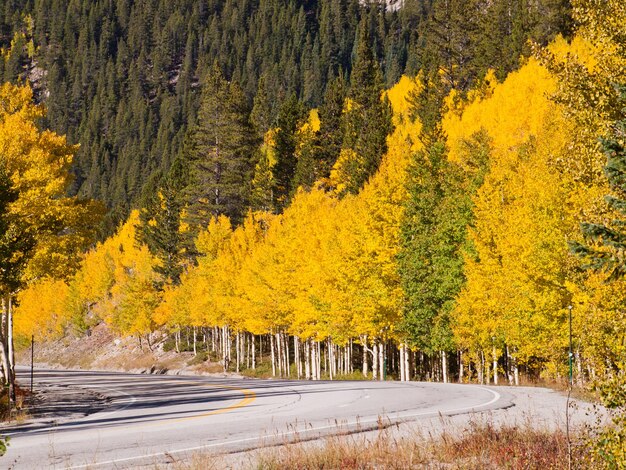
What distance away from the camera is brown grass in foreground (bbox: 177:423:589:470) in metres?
9.60

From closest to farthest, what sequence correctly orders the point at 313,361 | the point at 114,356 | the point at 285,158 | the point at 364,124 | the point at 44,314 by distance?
the point at 313,361
the point at 364,124
the point at 285,158
the point at 114,356
the point at 44,314

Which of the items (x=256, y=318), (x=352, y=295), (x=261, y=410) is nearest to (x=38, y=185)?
(x=261, y=410)

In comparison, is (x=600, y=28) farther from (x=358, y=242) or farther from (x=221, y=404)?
(x=358, y=242)

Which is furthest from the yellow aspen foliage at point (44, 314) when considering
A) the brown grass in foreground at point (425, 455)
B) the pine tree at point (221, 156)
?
the brown grass in foreground at point (425, 455)

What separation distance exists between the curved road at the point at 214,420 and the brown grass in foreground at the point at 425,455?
40.1 inches

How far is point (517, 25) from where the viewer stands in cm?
7925

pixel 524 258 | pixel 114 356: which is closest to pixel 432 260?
pixel 524 258

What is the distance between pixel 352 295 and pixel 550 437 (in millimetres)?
27092

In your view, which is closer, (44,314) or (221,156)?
(221,156)

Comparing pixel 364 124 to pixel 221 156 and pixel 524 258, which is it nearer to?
pixel 221 156

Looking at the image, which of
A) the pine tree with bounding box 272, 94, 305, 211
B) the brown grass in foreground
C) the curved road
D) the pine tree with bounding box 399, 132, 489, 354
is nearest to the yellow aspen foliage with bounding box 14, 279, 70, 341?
the pine tree with bounding box 272, 94, 305, 211

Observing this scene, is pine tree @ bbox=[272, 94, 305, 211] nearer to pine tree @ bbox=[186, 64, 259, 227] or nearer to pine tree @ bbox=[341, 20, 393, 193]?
pine tree @ bbox=[186, 64, 259, 227]

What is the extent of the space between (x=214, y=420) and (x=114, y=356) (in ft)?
239

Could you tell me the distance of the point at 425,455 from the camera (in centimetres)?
1031
